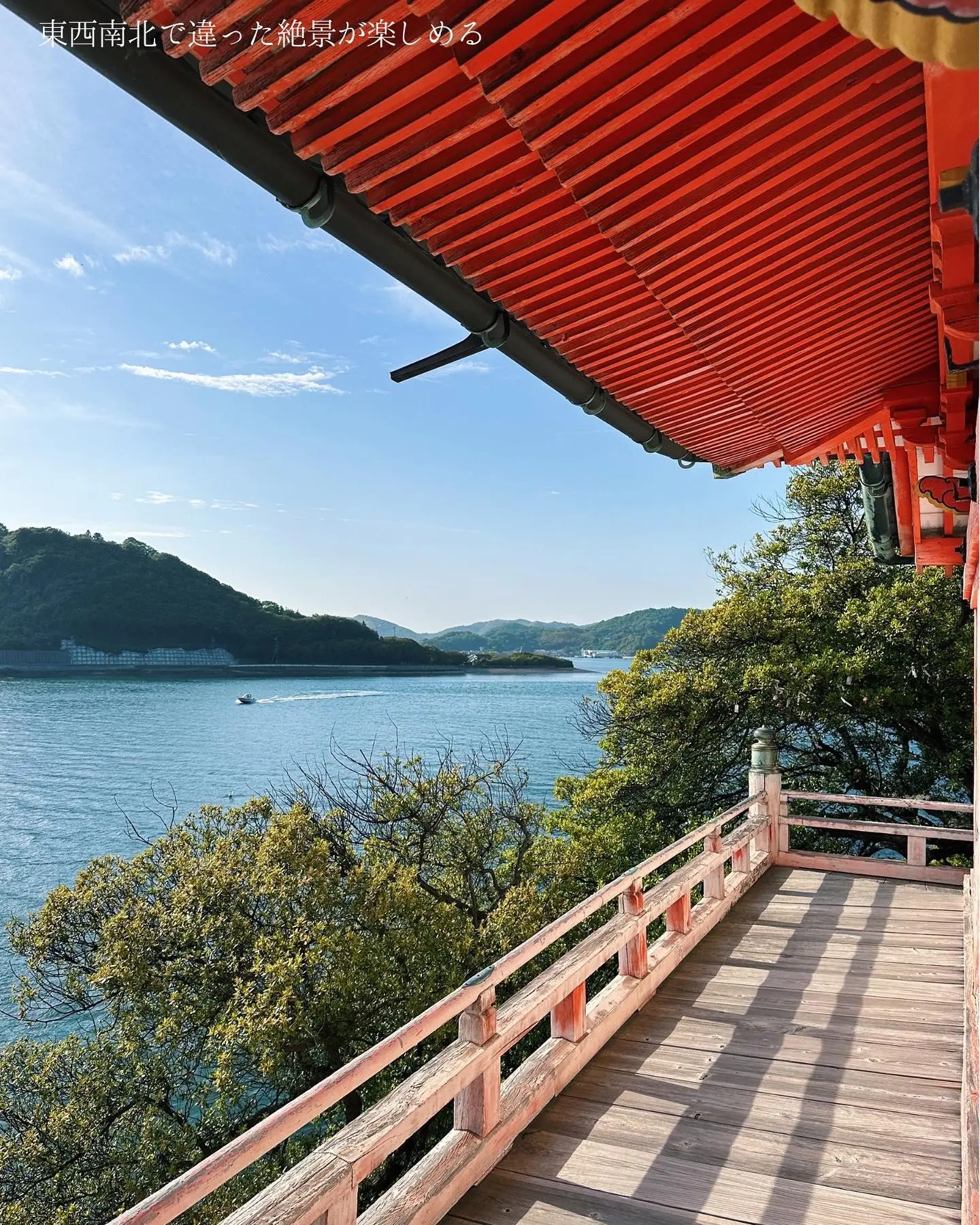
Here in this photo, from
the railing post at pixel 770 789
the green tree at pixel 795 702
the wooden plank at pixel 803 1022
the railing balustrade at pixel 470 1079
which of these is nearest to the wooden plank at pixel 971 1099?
the wooden plank at pixel 803 1022

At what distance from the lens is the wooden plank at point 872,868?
5.85 metres

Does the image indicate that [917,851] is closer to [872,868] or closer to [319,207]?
[872,868]

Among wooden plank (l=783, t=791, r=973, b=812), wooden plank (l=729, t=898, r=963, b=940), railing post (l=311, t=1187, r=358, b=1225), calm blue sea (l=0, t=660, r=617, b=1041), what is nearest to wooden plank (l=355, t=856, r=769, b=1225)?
railing post (l=311, t=1187, r=358, b=1225)

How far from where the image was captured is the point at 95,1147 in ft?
34.8

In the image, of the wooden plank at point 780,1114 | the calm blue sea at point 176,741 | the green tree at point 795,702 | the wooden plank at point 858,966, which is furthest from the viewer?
the calm blue sea at point 176,741

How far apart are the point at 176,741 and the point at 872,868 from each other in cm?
4582

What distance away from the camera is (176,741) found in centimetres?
4616

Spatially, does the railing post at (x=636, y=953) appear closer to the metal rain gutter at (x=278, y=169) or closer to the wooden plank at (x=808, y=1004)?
the wooden plank at (x=808, y=1004)

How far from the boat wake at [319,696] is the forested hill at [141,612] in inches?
132

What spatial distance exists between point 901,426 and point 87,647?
70.6m

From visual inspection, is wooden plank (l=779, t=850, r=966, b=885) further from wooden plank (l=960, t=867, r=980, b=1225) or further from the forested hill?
the forested hill

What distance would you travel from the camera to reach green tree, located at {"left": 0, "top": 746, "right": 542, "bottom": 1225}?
10102 millimetres

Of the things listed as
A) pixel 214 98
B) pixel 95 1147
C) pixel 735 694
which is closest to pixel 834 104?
pixel 214 98

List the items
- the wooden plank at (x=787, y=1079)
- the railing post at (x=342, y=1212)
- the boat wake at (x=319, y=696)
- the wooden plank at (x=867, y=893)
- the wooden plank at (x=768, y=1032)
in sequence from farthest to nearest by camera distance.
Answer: the boat wake at (x=319, y=696) → the wooden plank at (x=867, y=893) → the wooden plank at (x=768, y=1032) → the wooden plank at (x=787, y=1079) → the railing post at (x=342, y=1212)
